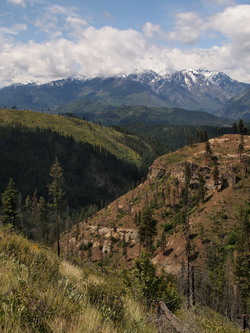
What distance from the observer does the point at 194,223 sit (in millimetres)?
86500

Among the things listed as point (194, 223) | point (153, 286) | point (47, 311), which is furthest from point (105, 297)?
point (194, 223)

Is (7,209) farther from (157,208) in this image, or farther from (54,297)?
(157,208)

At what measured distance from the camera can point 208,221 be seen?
274 ft

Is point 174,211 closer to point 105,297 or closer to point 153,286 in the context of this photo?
point 153,286

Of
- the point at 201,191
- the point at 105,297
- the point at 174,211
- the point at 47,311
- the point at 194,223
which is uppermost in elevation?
the point at 47,311

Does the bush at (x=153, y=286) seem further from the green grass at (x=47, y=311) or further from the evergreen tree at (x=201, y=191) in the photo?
the evergreen tree at (x=201, y=191)

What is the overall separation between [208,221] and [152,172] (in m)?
66.7

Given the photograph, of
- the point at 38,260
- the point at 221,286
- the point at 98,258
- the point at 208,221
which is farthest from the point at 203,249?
the point at 38,260

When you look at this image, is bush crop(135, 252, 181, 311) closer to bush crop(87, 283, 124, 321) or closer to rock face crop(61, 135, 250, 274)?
bush crop(87, 283, 124, 321)

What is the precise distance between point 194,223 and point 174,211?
72.2 feet

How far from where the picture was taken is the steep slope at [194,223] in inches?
2397

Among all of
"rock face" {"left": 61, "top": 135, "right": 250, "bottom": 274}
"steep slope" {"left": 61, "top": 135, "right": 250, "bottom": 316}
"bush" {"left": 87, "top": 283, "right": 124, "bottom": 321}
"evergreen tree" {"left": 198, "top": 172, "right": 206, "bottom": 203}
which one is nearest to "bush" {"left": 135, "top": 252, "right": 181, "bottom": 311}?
"bush" {"left": 87, "top": 283, "right": 124, "bottom": 321}

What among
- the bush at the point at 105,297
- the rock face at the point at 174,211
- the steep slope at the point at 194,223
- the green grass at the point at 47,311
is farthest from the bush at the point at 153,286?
the rock face at the point at 174,211

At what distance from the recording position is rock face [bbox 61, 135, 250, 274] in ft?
267
